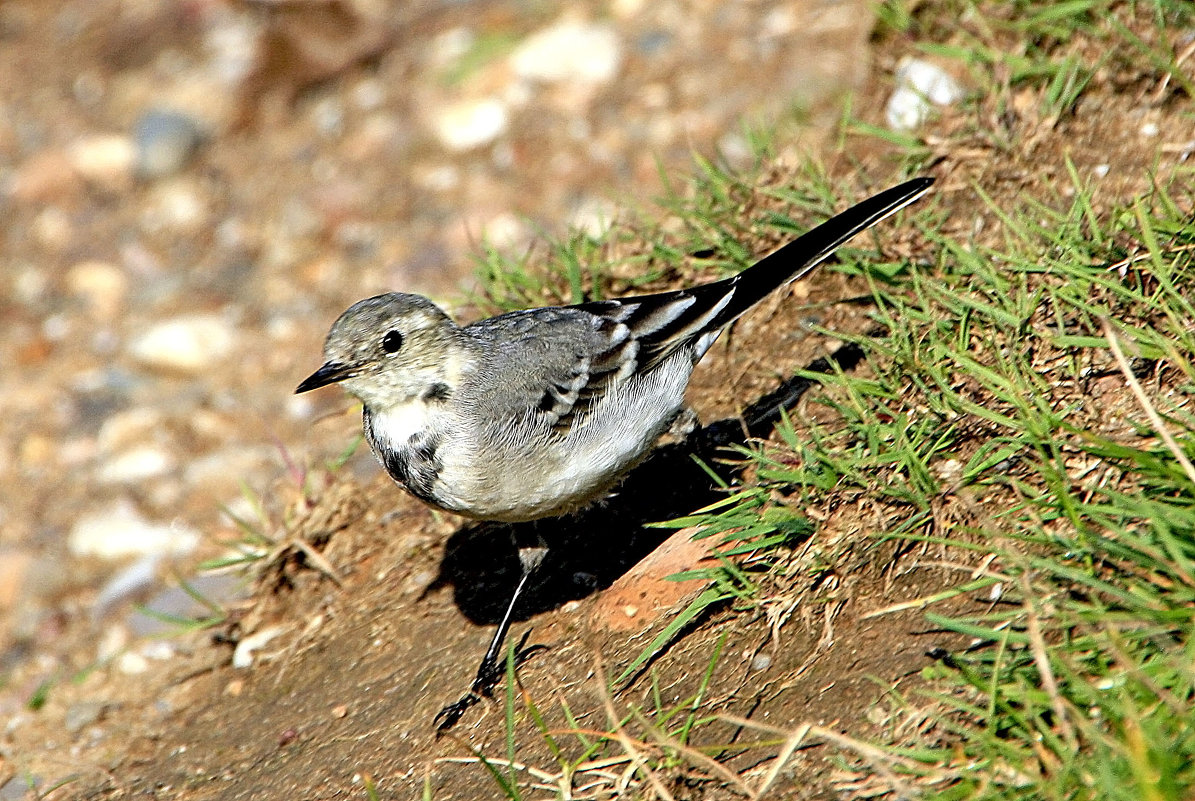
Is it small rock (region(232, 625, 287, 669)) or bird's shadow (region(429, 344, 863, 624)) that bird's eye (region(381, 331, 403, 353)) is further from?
small rock (region(232, 625, 287, 669))

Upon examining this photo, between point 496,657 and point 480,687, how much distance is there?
Result: 19 centimetres

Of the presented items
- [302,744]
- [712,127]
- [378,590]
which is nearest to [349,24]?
[712,127]

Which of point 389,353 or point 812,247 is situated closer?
point 389,353

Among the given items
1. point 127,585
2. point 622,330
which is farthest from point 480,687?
point 127,585

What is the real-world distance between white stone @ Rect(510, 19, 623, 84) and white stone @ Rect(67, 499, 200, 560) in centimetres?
422

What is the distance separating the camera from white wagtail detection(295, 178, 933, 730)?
14.6ft

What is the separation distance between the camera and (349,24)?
998 cm

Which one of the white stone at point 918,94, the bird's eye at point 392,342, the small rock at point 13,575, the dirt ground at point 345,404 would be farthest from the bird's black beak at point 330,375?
the small rock at point 13,575

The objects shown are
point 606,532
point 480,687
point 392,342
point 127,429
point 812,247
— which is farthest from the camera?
point 127,429

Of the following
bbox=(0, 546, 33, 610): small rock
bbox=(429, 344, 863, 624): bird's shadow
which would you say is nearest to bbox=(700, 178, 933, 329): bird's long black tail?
bbox=(429, 344, 863, 624): bird's shadow

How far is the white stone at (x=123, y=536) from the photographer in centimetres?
714

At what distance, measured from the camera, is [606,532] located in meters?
5.19

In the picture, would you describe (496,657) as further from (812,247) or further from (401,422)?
(812,247)

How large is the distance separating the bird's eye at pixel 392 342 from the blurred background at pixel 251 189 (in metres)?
2.08
